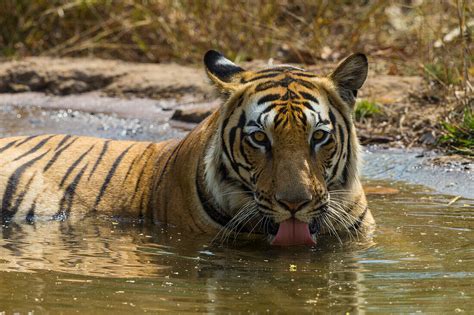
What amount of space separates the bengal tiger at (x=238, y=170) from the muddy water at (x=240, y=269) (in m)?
0.12

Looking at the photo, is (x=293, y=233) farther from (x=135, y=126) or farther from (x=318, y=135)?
(x=135, y=126)

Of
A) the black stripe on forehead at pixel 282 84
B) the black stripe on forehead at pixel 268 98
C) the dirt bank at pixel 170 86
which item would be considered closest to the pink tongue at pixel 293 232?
the black stripe on forehead at pixel 268 98

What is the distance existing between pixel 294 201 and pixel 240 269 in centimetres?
39

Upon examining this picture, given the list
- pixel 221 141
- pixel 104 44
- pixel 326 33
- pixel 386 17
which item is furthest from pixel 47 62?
pixel 221 141

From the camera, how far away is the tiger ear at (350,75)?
5008mm

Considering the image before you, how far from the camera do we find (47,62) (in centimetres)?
1045

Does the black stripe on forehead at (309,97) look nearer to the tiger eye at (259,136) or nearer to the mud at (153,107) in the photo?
the tiger eye at (259,136)

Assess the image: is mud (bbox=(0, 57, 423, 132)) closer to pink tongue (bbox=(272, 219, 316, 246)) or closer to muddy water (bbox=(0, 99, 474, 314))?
muddy water (bbox=(0, 99, 474, 314))

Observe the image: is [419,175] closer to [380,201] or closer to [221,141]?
[380,201]

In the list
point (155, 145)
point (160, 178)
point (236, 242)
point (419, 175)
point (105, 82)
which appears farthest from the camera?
point (105, 82)

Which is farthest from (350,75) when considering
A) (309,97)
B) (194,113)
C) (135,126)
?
(135,126)

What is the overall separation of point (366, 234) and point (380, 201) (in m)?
1.16

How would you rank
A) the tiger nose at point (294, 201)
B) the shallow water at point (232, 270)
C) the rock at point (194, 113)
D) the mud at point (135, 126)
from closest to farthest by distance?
the shallow water at point (232, 270) < the tiger nose at point (294, 201) < the mud at point (135, 126) < the rock at point (194, 113)

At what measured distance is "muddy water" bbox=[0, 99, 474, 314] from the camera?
3.69m
